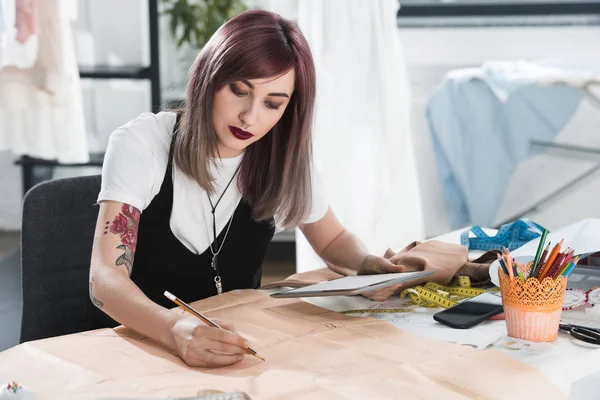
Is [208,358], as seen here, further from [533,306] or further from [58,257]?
[58,257]

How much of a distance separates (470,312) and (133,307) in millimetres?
583

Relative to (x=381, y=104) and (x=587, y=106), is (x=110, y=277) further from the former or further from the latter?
(x=587, y=106)

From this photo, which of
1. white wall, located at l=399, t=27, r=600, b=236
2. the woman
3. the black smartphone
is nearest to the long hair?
the woman

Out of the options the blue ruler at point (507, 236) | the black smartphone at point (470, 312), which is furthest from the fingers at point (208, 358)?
the blue ruler at point (507, 236)

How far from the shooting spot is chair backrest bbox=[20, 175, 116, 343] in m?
1.63

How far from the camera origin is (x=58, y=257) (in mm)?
1675

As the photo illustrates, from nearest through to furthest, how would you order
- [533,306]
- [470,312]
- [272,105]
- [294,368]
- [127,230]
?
[294,368], [533,306], [470,312], [127,230], [272,105]

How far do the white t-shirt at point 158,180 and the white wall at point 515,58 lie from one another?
2.45 metres

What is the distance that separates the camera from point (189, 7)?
3.98 m

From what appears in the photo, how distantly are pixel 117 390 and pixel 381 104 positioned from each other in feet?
8.04

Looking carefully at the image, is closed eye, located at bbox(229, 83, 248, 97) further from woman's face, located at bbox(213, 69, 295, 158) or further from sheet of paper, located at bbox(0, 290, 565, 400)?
sheet of paper, located at bbox(0, 290, 565, 400)

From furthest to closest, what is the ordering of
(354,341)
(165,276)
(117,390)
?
1. (165,276)
2. (354,341)
3. (117,390)

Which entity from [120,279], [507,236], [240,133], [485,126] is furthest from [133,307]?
[485,126]

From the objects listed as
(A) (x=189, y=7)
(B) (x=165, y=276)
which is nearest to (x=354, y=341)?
(B) (x=165, y=276)
